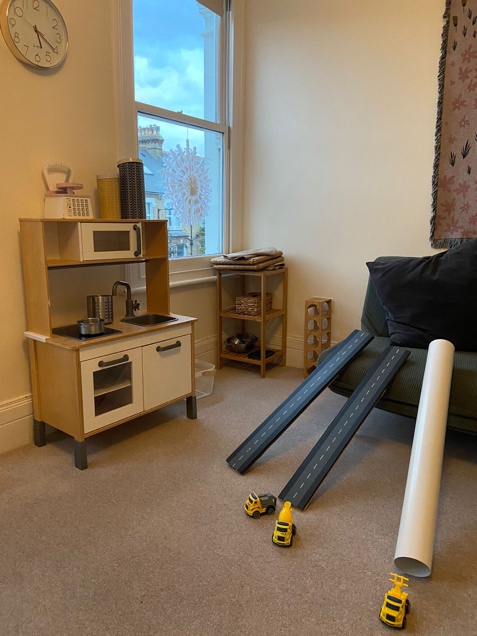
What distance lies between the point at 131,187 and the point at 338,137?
156cm

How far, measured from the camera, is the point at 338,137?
10.6ft

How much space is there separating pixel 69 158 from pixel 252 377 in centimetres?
186

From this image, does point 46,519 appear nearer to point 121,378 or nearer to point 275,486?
point 121,378

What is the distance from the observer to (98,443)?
94.1 inches

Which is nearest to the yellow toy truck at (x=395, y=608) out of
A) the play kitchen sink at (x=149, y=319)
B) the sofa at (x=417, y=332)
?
the sofa at (x=417, y=332)

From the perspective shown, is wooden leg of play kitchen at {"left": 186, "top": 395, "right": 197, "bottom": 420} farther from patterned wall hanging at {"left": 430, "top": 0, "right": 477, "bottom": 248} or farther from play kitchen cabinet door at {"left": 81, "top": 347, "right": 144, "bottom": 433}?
patterned wall hanging at {"left": 430, "top": 0, "right": 477, "bottom": 248}

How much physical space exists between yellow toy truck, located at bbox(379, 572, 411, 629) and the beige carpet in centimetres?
3

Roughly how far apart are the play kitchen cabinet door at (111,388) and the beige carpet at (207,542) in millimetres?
190

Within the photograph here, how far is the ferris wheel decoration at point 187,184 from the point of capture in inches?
123

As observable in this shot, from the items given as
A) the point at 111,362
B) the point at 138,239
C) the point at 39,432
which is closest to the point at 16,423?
the point at 39,432

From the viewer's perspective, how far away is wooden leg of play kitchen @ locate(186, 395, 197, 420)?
2.68 meters

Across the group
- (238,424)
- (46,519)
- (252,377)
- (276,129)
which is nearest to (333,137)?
(276,129)

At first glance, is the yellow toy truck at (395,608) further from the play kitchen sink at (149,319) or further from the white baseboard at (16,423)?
the white baseboard at (16,423)

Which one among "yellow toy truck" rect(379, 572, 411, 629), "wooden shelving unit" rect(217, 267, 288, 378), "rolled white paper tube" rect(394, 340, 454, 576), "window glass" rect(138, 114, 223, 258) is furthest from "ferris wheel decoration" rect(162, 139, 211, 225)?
"yellow toy truck" rect(379, 572, 411, 629)
